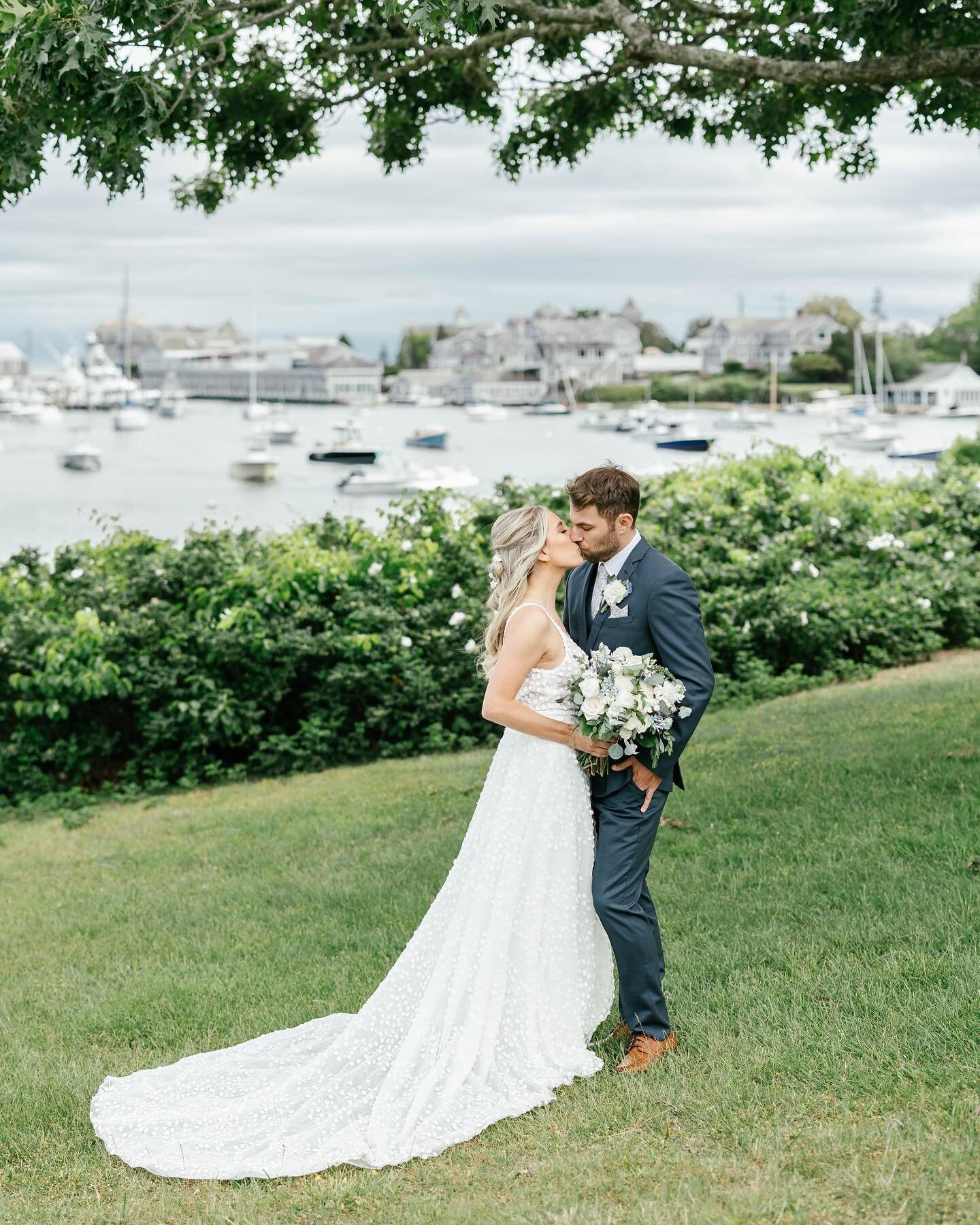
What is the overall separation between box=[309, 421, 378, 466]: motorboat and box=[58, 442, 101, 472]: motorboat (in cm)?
1470

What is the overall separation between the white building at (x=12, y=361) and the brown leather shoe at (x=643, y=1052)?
157798mm

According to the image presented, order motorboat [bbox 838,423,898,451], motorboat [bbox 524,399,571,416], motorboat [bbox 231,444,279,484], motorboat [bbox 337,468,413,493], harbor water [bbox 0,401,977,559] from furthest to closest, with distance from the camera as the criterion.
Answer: motorboat [bbox 524,399,571,416] → motorboat [bbox 838,423,898,451] → motorboat [bbox 231,444,279,484] → harbor water [bbox 0,401,977,559] → motorboat [bbox 337,468,413,493]

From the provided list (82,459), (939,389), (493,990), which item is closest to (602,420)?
(939,389)

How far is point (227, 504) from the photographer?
218 ft

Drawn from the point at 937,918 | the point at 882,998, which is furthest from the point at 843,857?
the point at 882,998

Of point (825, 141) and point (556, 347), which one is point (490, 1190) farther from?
point (556, 347)

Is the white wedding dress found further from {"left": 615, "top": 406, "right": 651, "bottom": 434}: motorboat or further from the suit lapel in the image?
{"left": 615, "top": 406, "right": 651, "bottom": 434}: motorboat

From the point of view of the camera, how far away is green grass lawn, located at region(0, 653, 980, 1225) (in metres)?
3.83

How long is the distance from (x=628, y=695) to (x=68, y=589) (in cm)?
805

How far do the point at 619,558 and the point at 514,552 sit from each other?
0.37 metres

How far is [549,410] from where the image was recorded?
122 meters

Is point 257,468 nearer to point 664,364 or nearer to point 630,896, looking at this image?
point 664,364

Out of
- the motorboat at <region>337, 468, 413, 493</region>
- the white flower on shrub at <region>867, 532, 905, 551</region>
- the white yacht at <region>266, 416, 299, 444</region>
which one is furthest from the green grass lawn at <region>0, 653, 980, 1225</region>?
the white yacht at <region>266, 416, 299, 444</region>

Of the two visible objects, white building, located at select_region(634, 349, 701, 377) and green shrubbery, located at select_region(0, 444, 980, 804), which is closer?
green shrubbery, located at select_region(0, 444, 980, 804)
